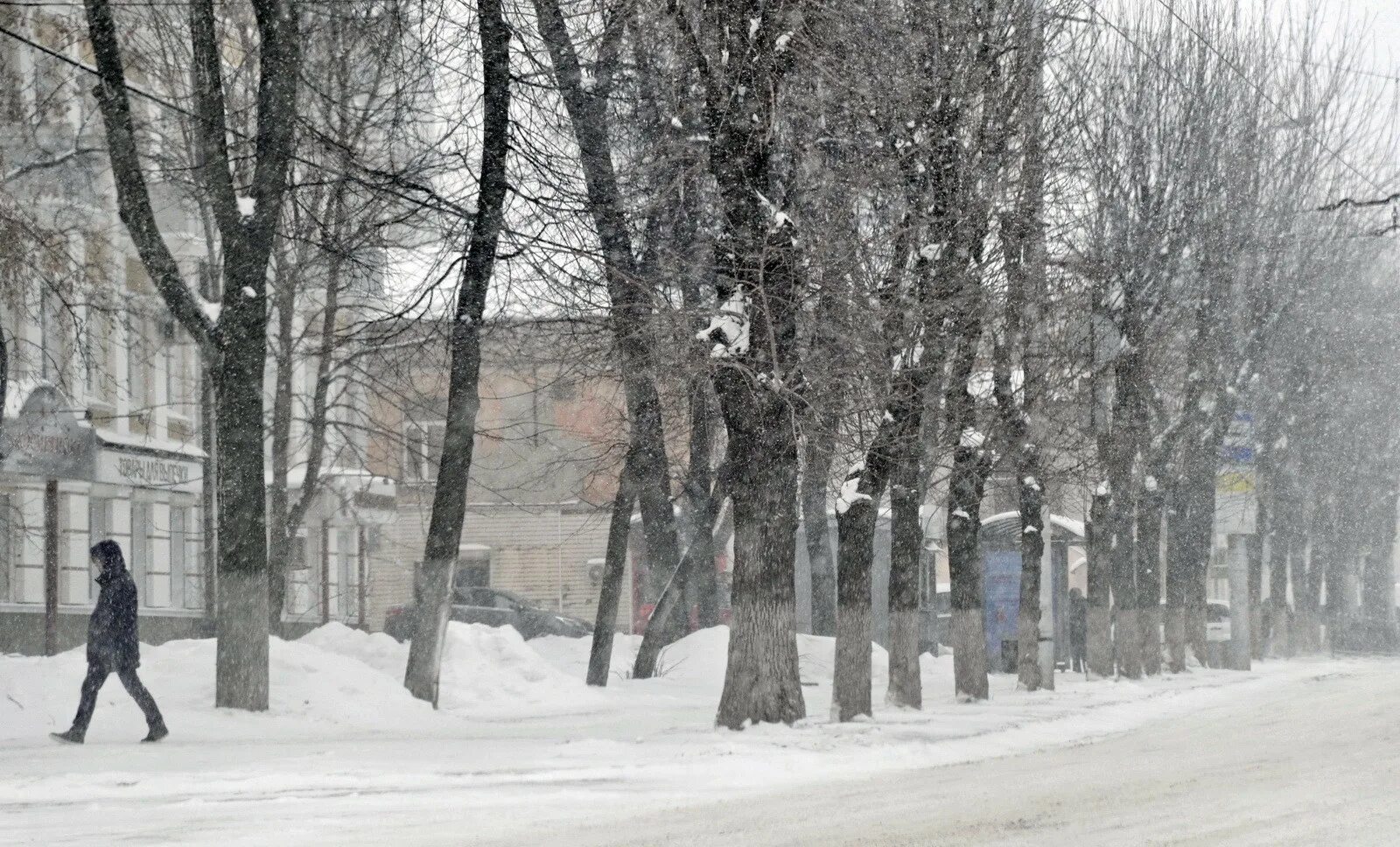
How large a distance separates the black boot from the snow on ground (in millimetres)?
189

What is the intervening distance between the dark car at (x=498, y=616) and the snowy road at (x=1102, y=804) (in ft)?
83.7

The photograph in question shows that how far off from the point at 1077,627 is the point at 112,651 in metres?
24.4

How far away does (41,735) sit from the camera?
14.7 m

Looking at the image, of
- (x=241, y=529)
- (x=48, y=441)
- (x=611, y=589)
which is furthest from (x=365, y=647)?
(x=48, y=441)

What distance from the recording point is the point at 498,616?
1582 inches

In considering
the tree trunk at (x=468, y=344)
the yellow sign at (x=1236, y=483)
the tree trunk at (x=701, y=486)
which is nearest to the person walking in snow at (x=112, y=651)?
the tree trunk at (x=468, y=344)

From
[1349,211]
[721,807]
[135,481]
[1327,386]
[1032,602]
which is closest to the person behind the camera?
[721,807]

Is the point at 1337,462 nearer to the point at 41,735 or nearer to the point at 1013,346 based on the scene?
the point at 1013,346

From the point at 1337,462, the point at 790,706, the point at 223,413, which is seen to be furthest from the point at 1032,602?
the point at 1337,462

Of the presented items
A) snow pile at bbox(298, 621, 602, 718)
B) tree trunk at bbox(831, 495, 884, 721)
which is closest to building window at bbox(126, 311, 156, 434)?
snow pile at bbox(298, 621, 602, 718)

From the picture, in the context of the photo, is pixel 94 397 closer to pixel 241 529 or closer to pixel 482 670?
pixel 482 670

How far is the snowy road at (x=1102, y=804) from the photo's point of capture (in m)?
8.89

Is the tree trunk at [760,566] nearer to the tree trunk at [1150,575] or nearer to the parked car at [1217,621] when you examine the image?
the tree trunk at [1150,575]

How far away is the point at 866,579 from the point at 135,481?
1639 centimetres
